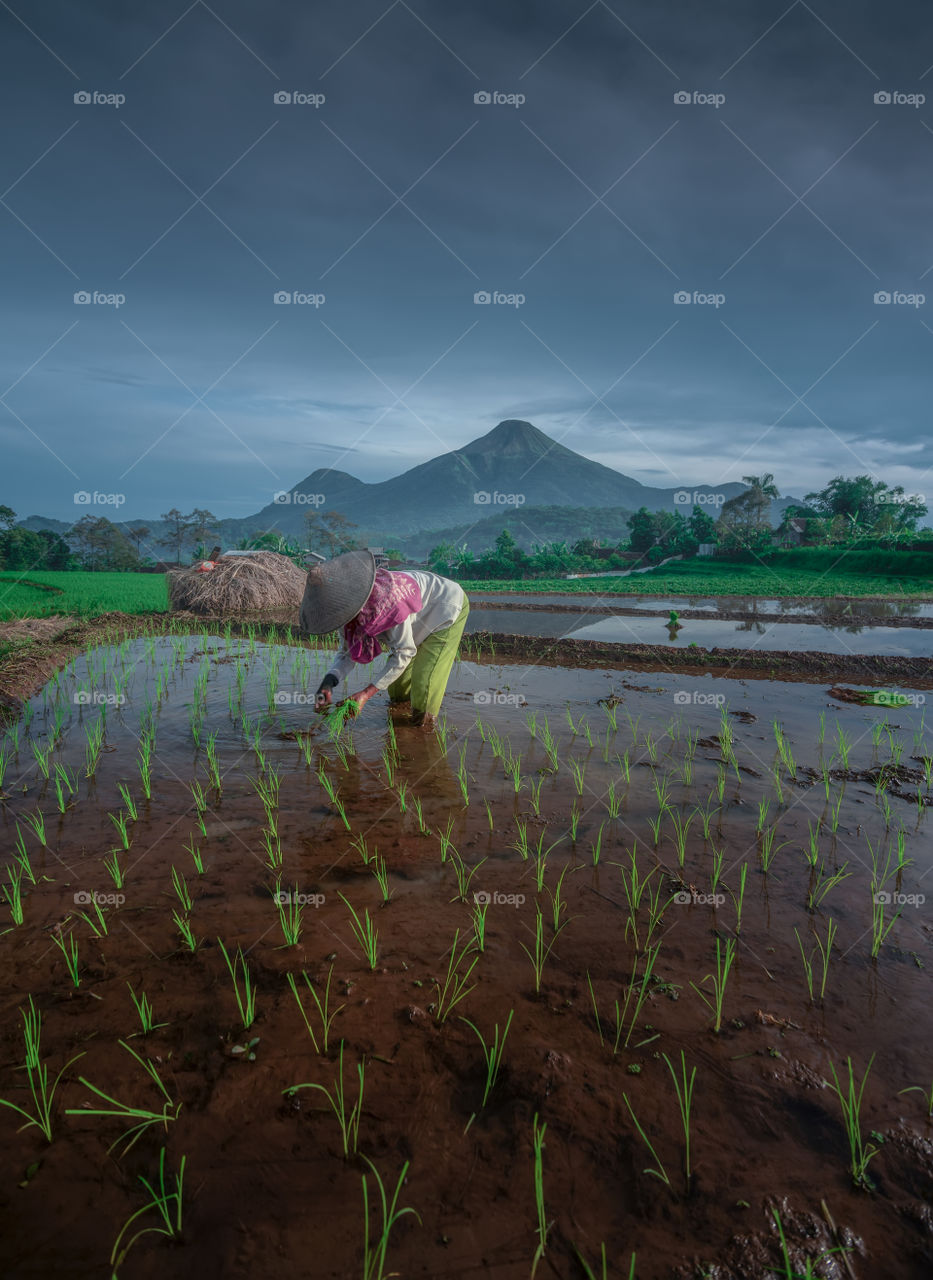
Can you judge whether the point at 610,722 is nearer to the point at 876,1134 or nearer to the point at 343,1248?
the point at 876,1134

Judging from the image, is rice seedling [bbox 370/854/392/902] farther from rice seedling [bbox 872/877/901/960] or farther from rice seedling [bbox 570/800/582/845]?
rice seedling [bbox 872/877/901/960]

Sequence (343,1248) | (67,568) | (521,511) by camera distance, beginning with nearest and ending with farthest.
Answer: (343,1248), (67,568), (521,511)

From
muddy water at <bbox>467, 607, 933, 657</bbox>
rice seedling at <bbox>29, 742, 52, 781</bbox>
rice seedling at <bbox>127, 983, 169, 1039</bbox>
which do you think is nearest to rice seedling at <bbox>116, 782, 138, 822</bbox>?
rice seedling at <bbox>29, 742, 52, 781</bbox>

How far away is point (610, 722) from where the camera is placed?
539 centimetres

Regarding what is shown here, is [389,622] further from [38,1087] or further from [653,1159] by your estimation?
[653,1159]

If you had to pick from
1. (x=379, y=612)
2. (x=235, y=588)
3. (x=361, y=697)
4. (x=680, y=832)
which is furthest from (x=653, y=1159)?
(x=235, y=588)

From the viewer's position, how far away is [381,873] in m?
2.84

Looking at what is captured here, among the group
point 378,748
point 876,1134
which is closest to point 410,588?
point 378,748

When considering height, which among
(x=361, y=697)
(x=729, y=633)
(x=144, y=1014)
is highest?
(x=361, y=697)

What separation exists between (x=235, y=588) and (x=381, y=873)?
13.0 m

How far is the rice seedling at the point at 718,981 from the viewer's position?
196 centimetres

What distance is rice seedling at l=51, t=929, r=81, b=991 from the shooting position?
2.14 m

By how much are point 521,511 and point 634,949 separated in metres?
158

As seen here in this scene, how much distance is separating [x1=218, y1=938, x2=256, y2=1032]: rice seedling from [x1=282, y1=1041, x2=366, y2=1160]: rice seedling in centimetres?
28
